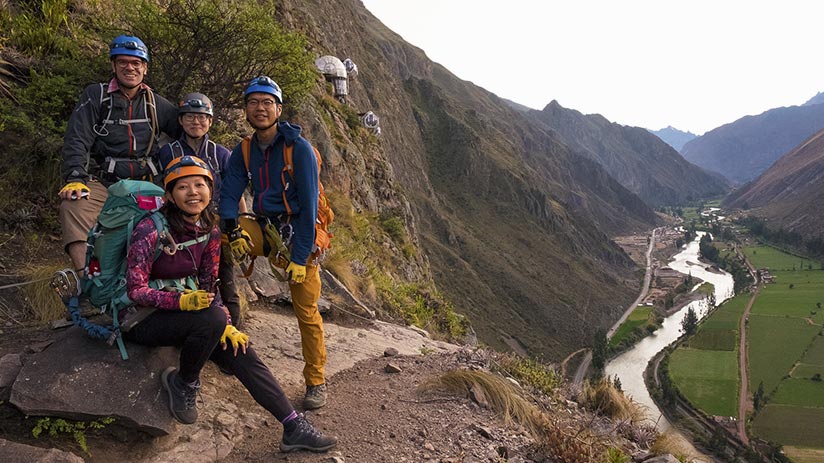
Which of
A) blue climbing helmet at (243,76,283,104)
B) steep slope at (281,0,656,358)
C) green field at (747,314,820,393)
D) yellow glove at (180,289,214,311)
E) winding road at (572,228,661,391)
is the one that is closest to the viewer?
yellow glove at (180,289,214,311)

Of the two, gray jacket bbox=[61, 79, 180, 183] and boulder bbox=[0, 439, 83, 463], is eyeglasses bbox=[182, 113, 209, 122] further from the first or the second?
boulder bbox=[0, 439, 83, 463]

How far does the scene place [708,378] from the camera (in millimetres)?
61750

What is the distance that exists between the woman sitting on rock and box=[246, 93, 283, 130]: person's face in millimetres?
687

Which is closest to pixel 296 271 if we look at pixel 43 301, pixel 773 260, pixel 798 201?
pixel 43 301

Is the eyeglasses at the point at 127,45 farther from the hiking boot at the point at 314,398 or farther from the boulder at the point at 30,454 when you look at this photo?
the hiking boot at the point at 314,398

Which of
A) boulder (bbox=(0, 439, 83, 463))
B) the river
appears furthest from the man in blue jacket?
the river

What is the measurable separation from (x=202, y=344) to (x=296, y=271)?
2.90 feet

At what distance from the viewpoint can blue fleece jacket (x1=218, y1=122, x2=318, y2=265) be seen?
369 centimetres

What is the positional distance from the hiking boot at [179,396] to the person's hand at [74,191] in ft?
5.38

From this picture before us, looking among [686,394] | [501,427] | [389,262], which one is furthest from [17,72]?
[686,394]

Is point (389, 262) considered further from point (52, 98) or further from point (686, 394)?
point (686, 394)

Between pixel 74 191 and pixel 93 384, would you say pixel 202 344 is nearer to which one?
pixel 93 384

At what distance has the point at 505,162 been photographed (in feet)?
349

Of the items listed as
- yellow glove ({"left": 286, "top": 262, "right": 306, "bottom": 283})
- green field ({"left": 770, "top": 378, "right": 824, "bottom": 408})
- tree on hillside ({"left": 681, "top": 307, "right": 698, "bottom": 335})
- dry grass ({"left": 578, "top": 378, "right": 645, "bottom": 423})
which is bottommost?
green field ({"left": 770, "top": 378, "right": 824, "bottom": 408})
